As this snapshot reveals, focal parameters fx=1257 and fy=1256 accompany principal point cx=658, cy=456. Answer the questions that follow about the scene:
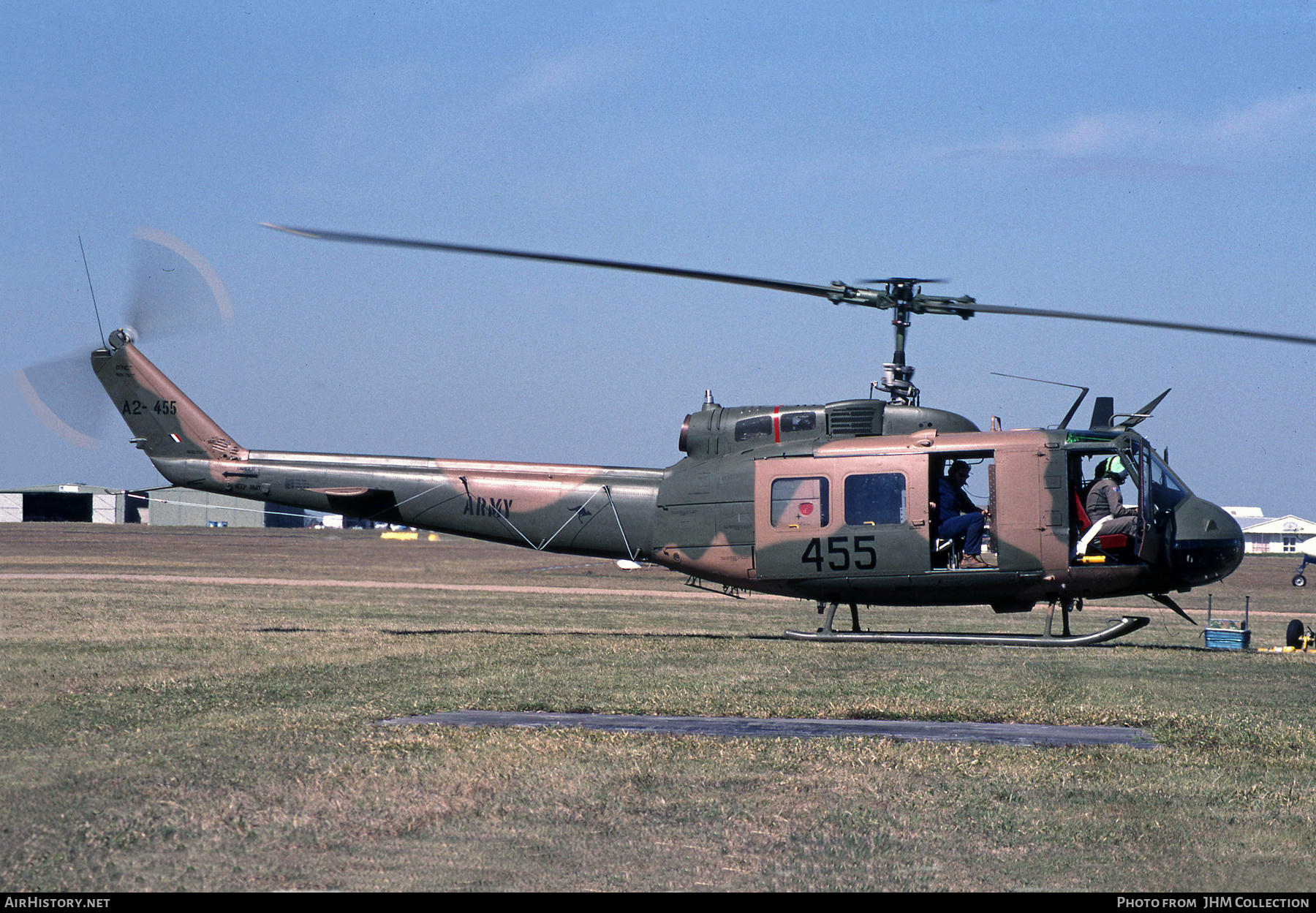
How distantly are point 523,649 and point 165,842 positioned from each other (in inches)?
408

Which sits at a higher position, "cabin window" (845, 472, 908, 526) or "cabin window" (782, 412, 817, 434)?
"cabin window" (782, 412, 817, 434)

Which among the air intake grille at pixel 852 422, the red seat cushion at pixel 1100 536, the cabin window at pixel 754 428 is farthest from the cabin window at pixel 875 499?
the red seat cushion at pixel 1100 536

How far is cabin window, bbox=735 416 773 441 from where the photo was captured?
58.7 feet

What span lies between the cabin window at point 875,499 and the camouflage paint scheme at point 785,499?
22mm

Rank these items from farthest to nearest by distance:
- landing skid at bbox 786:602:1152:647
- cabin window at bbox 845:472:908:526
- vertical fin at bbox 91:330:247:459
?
1. vertical fin at bbox 91:330:247:459
2. cabin window at bbox 845:472:908:526
3. landing skid at bbox 786:602:1152:647

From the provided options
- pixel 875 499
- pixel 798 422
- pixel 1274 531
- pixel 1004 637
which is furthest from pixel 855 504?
pixel 1274 531

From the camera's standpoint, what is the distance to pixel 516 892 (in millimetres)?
6117

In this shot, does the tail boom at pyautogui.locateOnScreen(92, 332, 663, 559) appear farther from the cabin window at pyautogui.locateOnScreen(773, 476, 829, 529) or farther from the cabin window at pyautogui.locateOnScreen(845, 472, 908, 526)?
the cabin window at pyautogui.locateOnScreen(845, 472, 908, 526)

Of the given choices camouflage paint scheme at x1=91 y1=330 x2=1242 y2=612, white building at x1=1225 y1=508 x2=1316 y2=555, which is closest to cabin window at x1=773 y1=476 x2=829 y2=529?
camouflage paint scheme at x1=91 y1=330 x2=1242 y2=612

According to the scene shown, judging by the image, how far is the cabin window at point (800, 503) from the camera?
17047mm

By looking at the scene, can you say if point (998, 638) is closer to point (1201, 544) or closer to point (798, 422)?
point (1201, 544)

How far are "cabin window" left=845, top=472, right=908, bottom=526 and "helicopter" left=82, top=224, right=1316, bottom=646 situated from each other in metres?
0.02

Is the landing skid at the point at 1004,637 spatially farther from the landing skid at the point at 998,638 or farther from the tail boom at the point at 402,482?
the tail boom at the point at 402,482

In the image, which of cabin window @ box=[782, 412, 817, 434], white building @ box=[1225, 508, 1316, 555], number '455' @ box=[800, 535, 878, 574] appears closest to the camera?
number '455' @ box=[800, 535, 878, 574]
